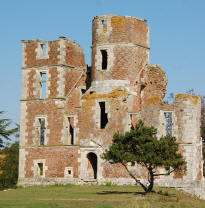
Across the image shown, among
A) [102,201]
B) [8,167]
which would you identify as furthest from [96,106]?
[8,167]

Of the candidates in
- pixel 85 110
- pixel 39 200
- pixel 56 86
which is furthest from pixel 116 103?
pixel 39 200

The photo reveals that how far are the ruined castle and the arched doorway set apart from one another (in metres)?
0.06

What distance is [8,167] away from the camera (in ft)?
157

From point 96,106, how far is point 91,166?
3926 millimetres

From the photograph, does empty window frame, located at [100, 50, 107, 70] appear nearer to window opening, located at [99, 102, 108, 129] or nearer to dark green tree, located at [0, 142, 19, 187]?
window opening, located at [99, 102, 108, 129]

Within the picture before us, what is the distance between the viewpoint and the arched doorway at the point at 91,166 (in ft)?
121

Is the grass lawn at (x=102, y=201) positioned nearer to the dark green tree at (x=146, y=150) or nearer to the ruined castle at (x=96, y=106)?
the dark green tree at (x=146, y=150)

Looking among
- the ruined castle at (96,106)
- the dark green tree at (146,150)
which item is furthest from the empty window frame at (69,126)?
the dark green tree at (146,150)

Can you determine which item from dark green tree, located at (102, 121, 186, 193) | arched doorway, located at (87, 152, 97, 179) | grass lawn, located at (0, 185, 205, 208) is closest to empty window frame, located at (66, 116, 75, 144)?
arched doorway, located at (87, 152, 97, 179)

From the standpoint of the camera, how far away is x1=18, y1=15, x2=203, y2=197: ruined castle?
3469 centimetres

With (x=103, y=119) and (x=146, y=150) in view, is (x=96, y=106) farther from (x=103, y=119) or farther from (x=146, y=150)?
(x=146, y=150)

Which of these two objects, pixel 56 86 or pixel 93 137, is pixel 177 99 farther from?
pixel 56 86

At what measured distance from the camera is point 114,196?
27.1 m

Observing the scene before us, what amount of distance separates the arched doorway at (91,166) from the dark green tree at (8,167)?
33.4ft
